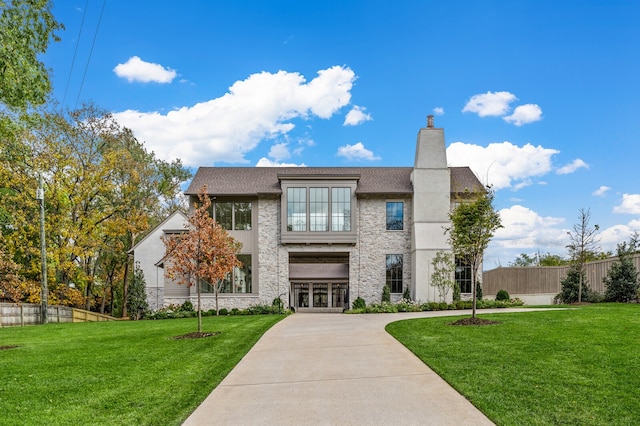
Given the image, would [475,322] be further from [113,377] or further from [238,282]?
[238,282]

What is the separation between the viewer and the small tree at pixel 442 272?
25453mm

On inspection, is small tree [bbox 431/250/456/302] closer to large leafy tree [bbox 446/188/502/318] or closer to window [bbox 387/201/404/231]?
window [bbox 387/201/404/231]

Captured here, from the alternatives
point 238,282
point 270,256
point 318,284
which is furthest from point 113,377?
point 318,284

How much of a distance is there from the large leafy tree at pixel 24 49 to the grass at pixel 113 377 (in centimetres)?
831

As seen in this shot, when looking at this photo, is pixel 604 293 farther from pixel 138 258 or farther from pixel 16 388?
pixel 138 258

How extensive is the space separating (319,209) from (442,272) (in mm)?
7433

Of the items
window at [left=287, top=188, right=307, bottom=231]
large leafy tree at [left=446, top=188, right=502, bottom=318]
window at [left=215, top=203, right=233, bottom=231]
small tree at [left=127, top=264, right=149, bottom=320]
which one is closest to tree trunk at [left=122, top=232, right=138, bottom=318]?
small tree at [left=127, top=264, right=149, bottom=320]

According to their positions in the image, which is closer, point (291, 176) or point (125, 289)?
point (291, 176)

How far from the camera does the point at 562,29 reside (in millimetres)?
14953

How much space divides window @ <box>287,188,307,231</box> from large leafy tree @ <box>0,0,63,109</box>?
1296 cm

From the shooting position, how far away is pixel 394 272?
89.1ft

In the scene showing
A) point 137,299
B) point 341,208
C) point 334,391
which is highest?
point 341,208

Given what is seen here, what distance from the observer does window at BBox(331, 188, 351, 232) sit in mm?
26594

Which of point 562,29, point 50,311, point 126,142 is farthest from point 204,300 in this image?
point 562,29
